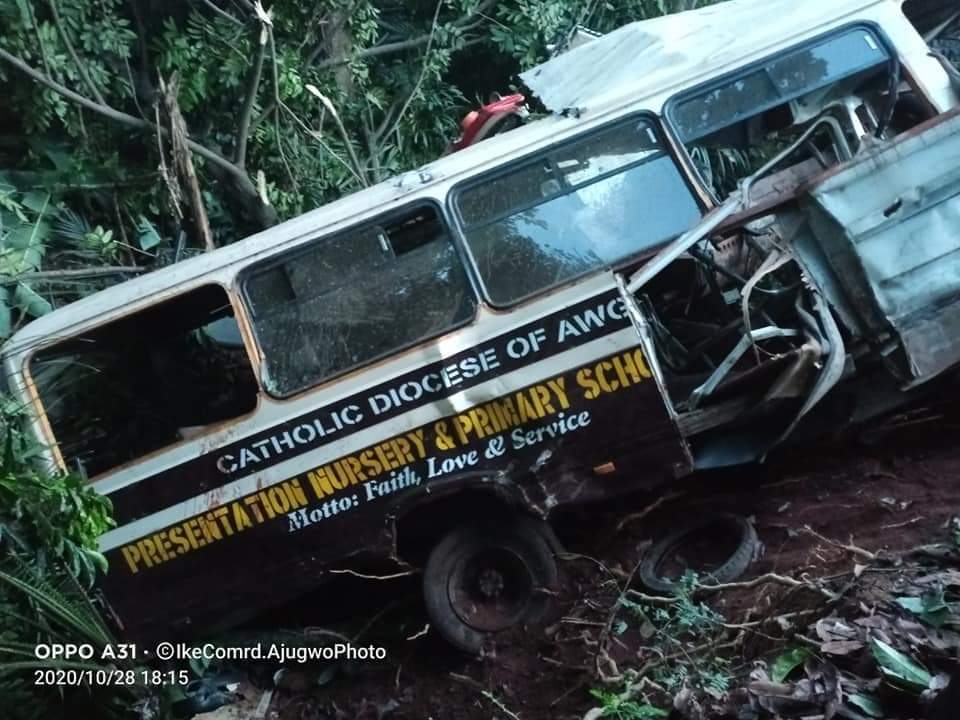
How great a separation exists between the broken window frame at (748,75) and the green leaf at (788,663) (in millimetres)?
2036

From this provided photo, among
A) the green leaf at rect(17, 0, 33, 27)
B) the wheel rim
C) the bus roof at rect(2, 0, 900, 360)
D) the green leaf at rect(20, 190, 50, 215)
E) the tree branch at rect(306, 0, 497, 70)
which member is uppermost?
the green leaf at rect(17, 0, 33, 27)

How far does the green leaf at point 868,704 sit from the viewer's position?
2.66 m

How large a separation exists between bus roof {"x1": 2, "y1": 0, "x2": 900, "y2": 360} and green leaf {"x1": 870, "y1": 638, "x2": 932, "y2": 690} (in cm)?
Result: 255

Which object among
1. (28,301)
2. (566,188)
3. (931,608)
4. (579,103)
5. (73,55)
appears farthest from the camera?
(73,55)

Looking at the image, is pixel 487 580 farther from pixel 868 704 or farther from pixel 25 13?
pixel 25 13

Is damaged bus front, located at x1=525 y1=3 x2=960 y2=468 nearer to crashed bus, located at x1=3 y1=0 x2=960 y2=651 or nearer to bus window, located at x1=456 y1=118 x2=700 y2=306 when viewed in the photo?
crashed bus, located at x1=3 y1=0 x2=960 y2=651

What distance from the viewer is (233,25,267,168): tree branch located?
6379 millimetres

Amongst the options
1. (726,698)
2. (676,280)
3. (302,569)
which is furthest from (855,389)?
(302,569)

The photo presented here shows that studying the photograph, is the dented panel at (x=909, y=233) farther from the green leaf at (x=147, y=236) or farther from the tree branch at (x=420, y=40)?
the tree branch at (x=420, y=40)

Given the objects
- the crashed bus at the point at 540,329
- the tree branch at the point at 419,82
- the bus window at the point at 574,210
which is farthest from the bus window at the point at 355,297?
the tree branch at the point at 419,82

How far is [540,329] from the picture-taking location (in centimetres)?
408

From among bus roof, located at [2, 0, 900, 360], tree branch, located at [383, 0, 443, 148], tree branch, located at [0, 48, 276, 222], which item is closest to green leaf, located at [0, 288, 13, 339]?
bus roof, located at [2, 0, 900, 360]

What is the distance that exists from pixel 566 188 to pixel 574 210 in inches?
4.4

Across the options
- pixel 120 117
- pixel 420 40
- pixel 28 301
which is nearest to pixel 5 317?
pixel 28 301
